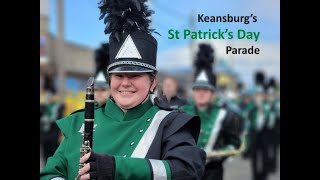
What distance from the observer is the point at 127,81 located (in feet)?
11.6

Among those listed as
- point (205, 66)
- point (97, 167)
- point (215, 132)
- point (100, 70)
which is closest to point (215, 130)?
point (215, 132)

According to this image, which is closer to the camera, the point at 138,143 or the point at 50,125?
the point at 138,143

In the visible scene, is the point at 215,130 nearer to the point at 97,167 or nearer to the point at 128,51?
the point at 128,51

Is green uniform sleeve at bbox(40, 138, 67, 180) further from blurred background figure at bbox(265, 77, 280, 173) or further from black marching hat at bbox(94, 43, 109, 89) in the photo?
blurred background figure at bbox(265, 77, 280, 173)

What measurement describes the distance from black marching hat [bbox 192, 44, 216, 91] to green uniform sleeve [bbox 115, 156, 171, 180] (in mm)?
5042

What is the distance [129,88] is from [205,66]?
5.27 metres

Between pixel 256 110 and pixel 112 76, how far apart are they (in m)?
12.7

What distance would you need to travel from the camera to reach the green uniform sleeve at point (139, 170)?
326 centimetres

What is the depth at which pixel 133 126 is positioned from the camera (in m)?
3.60

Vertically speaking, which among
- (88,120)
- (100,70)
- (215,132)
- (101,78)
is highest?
(100,70)

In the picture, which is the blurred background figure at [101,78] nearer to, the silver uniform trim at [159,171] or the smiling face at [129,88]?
the smiling face at [129,88]

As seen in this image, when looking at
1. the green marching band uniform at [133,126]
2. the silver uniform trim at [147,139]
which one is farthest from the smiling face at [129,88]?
the silver uniform trim at [147,139]
